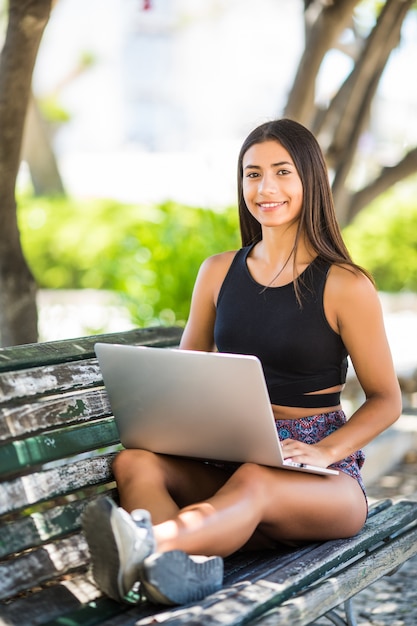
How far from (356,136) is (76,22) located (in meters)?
30.8

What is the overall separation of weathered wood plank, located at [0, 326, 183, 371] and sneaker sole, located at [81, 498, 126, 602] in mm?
538

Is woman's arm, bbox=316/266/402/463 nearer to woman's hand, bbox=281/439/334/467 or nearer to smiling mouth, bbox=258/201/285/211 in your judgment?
woman's hand, bbox=281/439/334/467

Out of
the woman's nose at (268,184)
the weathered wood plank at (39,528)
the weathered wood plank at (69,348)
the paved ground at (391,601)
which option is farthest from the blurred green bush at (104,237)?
the weathered wood plank at (39,528)

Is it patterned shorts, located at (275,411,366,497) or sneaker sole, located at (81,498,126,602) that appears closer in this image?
sneaker sole, located at (81,498,126,602)

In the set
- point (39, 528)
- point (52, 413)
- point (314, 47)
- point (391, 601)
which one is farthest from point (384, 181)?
point (39, 528)

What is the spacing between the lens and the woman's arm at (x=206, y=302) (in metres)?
3.11

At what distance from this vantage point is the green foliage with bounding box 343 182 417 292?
39.6 ft

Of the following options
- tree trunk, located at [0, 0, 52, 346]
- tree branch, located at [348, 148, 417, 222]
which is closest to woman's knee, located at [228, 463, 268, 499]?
tree trunk, located at [0, 0, 52, 346]

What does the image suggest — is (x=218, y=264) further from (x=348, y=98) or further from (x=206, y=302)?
(x=348, y=98)

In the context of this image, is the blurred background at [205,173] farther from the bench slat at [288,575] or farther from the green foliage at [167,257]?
the bench slat at [288,575]

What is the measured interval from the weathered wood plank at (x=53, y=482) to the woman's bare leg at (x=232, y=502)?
0.07 meters

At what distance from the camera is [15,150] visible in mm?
3861

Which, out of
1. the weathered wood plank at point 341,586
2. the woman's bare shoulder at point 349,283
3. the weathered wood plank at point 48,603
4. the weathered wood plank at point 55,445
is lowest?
the weathered wood plank at point 341,586

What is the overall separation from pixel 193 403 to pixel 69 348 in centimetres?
51
